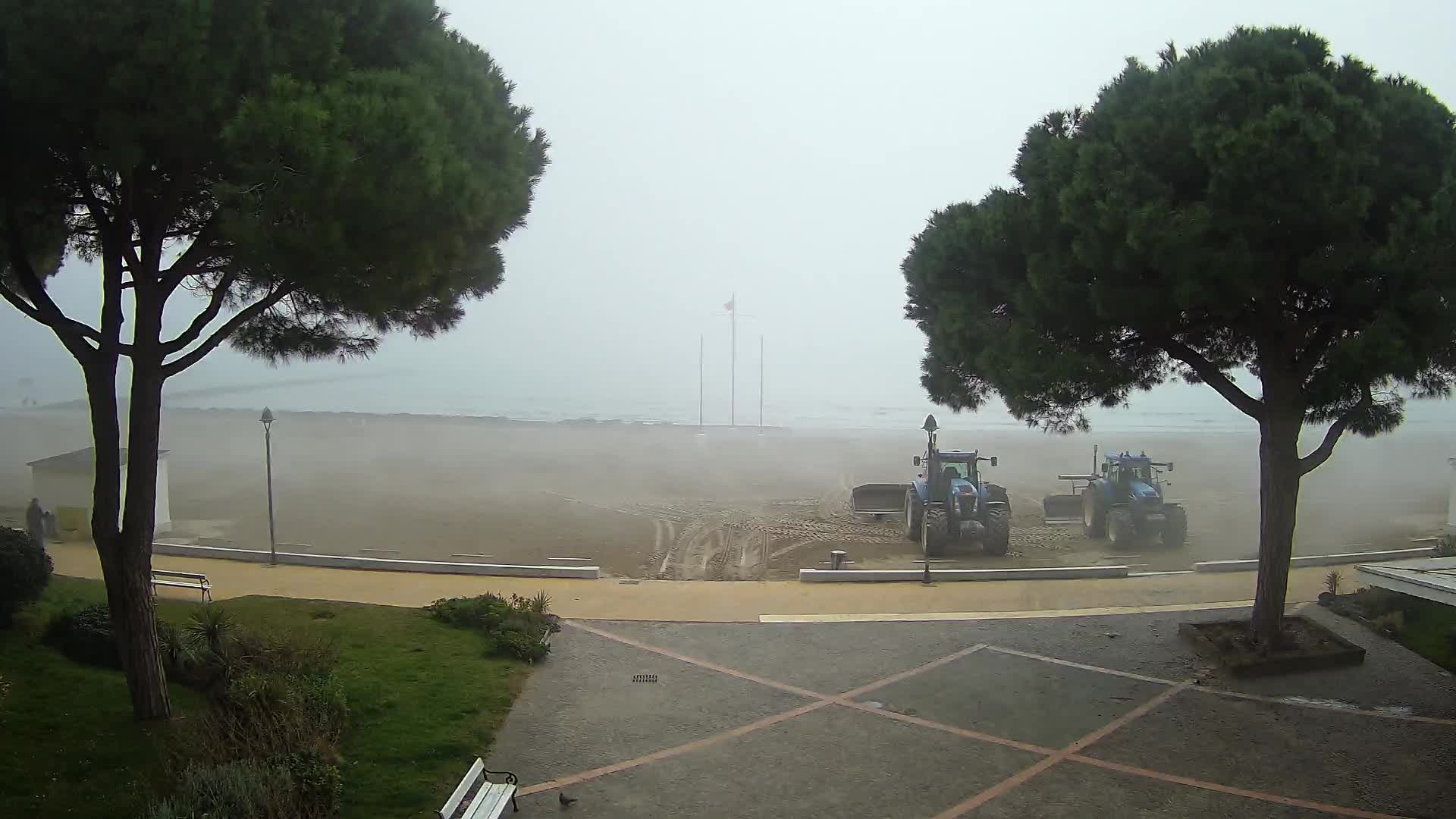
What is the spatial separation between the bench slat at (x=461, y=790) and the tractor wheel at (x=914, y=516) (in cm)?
1603

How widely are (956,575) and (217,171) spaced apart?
1318cm

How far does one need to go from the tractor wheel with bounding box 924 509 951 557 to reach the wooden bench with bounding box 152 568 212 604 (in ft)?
43.7

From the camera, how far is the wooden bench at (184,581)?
1307cm

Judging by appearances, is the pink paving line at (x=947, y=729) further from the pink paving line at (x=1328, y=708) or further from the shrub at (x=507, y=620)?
the shrub at (x=507, y=620)

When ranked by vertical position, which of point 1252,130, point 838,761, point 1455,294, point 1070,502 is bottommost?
point 838,761

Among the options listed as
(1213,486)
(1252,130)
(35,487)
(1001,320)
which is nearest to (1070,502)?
(1213,486)

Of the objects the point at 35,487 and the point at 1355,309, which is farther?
the point at 35,487

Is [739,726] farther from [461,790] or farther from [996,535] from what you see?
[996,535]

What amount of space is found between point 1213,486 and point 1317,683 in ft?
87.0

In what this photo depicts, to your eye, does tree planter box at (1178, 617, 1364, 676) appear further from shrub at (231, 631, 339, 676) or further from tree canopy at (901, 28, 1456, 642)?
shrub at (231, 631, 339, 676)

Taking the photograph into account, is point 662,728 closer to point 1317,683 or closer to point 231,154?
point 231,154

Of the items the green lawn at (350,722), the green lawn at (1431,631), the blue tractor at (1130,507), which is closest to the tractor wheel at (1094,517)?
the blue tractor at (1130,507)

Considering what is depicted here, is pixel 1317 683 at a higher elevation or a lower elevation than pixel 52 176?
lower

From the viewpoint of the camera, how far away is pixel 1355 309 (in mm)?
9125
